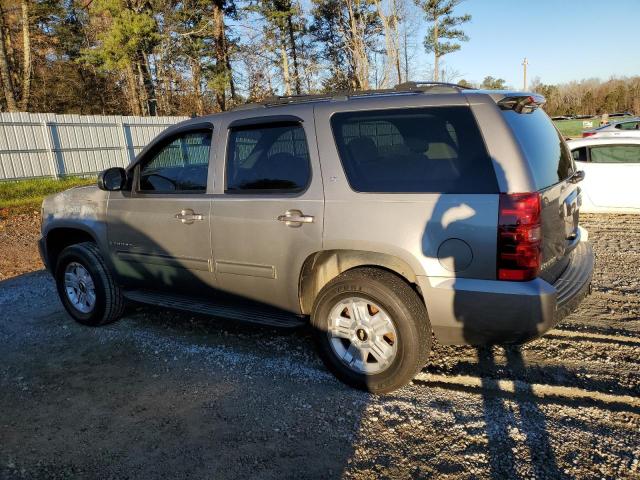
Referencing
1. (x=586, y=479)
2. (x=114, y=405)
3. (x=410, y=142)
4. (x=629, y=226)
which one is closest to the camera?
(x=586, y=479)

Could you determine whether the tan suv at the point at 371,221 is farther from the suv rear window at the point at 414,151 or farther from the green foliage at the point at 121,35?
the green foliage at the point at 121,35

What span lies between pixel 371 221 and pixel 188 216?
1611 mm

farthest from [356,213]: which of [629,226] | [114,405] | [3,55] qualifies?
[3,55]

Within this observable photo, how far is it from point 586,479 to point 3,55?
82.4ft

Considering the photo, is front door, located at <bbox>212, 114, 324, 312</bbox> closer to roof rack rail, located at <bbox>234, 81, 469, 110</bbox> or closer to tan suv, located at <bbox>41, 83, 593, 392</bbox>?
tan suv, located at <bbox>41, 83, 593, 392</bbox>

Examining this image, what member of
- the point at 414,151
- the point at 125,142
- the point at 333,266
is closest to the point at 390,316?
the point at 333,266

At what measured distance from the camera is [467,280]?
282 cm

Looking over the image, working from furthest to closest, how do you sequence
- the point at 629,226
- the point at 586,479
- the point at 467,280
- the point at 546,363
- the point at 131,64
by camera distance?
the point at 131,64 < the point at 629,226 < the point at 546,363 < the point at 467,280 < the point at 586,479

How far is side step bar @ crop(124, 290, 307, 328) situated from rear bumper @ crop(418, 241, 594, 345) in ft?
3.60

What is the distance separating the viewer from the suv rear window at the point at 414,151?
282 centimetres

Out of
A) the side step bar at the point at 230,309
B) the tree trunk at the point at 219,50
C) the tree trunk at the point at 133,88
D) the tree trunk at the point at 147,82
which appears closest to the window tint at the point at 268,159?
the side step bar at the point at 230,309

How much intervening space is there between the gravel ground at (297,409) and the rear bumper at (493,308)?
49cm

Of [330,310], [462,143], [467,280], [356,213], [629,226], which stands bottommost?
[629,226]

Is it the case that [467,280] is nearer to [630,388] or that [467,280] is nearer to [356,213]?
[356,213]
